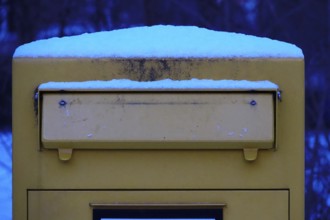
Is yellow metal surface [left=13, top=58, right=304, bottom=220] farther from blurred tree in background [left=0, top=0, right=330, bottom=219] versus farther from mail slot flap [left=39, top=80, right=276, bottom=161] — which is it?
blurred tree in background [left=0, top=0, right=330, bottom=219]

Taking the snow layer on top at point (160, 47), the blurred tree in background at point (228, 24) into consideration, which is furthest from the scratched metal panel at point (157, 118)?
the blurred tree in background at point (228, 24)

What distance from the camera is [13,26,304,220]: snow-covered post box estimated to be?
257 cm

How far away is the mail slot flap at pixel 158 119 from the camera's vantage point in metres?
2.56

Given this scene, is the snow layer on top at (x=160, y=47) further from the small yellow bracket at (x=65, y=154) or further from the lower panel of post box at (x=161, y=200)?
the lower panel of post box at (x=161, y=200)

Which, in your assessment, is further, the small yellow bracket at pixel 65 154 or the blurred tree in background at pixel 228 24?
the blurred tree in background at pixel 228 24

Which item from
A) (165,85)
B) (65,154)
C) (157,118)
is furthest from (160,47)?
(65,154)

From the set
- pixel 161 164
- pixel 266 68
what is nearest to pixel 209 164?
pixel 161 164

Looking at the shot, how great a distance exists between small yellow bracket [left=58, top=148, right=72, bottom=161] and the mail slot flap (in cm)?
1

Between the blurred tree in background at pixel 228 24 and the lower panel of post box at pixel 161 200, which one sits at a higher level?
the blurred tree in background at pixel 228 24

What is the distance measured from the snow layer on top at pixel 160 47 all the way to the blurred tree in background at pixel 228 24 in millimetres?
2916

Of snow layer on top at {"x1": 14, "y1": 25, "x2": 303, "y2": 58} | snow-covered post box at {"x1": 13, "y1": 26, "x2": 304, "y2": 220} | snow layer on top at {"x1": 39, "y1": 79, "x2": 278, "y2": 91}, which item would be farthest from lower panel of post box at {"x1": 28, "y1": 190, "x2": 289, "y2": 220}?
snow layer on top at {"x1": 14, "y1": 25, "x2": 303, "y2": 58}

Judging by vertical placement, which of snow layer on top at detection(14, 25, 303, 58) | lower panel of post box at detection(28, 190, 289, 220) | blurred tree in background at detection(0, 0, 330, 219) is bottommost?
lower panel of post box at detection(28, 190, 289, 220)

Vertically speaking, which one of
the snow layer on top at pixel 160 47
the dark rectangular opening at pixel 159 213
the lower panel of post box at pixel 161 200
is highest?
the snow layer on top at pixel 160 47

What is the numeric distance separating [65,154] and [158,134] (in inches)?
12.9
